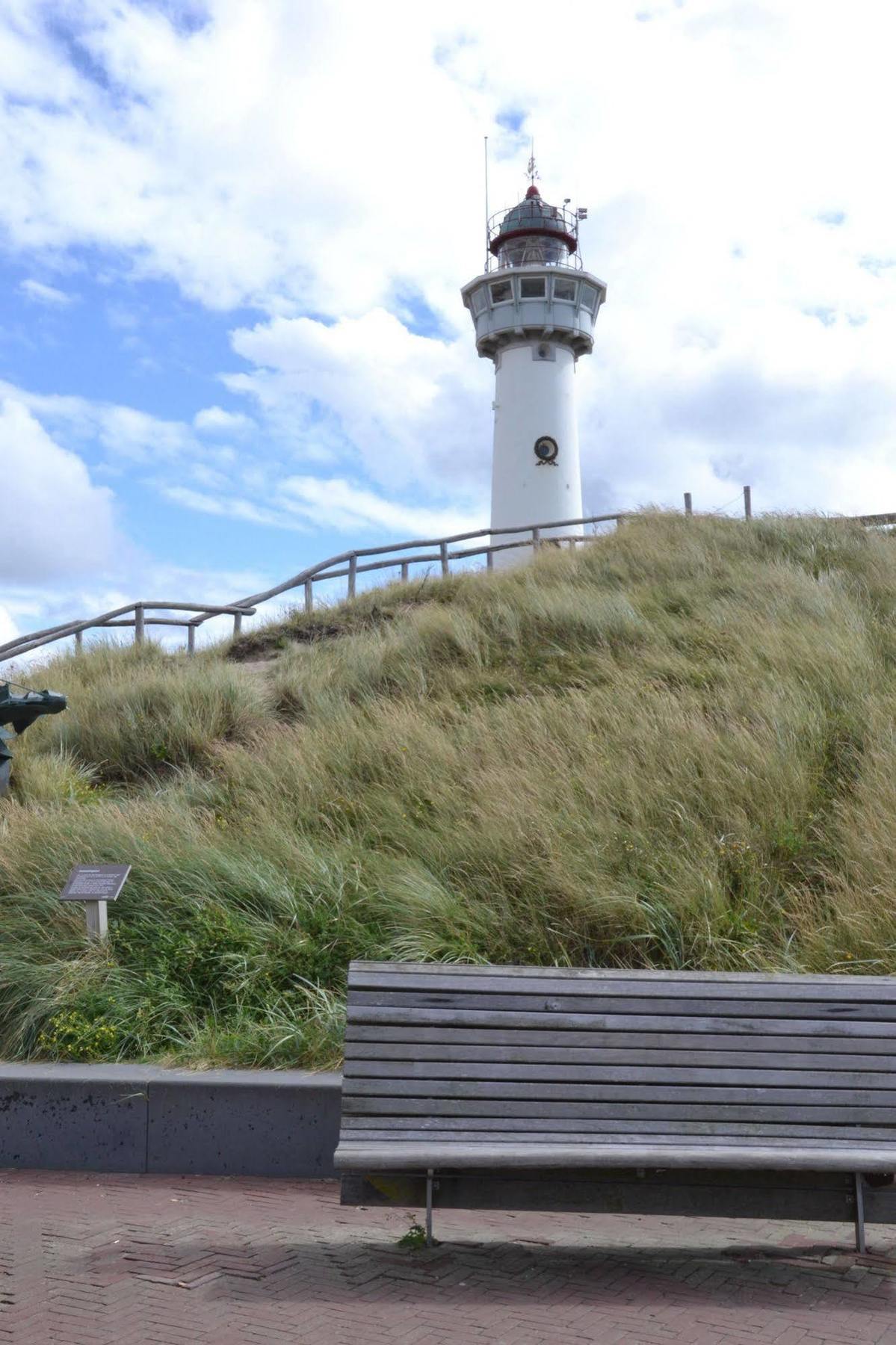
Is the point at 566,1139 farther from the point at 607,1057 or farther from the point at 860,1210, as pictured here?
the point at 860,1210

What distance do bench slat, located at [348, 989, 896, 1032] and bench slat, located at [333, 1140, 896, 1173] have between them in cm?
48

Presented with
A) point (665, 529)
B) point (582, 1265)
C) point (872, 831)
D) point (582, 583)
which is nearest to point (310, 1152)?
point (582, 1265)

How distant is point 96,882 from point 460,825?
2133 millimetres

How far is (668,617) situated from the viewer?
1197 centimetres

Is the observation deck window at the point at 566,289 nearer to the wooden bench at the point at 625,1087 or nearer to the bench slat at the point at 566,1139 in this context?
the wooden bench at the point at 625,1087

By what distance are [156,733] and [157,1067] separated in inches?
245

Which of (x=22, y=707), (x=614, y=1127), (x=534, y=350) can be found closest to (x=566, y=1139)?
(x=614, y=1127)

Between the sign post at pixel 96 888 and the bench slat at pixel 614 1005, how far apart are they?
2.36 m

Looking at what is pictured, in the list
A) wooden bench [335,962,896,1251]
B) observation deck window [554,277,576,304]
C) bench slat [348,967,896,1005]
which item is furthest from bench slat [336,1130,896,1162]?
observation deck window [554,277,576,304]

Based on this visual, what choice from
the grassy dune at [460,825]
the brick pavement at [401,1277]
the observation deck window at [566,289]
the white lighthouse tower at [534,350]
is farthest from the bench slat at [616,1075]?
the observation deck window at [566,289]

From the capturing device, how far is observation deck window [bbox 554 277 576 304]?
31219mm

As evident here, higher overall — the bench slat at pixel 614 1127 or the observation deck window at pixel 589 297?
the observation deck window at pixel 589 297

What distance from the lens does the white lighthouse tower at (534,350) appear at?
29.8m

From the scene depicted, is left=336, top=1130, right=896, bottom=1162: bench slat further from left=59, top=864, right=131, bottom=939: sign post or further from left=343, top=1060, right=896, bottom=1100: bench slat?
left=59, top=864, right=131, bottom=939: sign post
